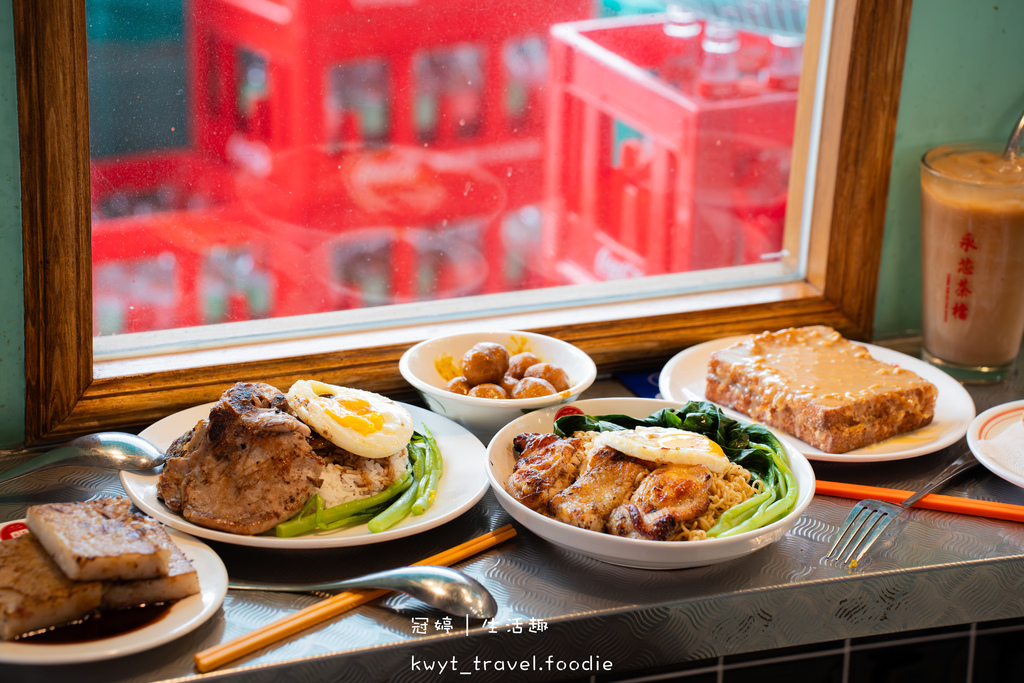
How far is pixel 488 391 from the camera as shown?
1.82 meters

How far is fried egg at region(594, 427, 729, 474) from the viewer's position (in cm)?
152

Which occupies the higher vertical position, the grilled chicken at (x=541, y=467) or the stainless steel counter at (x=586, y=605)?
the grilled chicken at (x=541, y=467)

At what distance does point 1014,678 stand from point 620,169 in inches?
63.1

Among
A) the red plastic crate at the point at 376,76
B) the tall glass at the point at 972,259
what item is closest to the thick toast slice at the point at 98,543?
the red plastic crate at the point at 376,76

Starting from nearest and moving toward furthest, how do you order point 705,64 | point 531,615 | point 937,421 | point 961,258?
point 531,615 < point 937,421 < point 961,258 < point 705,64

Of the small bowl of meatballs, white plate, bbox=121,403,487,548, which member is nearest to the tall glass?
the small bowl of meatballs

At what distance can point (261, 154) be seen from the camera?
1.94 m

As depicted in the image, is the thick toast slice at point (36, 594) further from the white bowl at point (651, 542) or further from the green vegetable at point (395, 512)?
the white bowl at point (651, 542)

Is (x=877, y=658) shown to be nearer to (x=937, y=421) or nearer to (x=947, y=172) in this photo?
(x=937, y=421)

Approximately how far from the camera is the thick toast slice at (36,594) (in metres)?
1.20

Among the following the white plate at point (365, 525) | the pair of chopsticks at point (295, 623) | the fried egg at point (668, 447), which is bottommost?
the pair of chopsticks at point (295, 623)

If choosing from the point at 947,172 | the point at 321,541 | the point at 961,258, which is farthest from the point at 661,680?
the point at 947,172

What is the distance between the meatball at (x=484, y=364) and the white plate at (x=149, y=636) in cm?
66

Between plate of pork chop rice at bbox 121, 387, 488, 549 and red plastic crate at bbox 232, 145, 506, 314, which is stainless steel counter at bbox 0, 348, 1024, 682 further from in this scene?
red plastic crate at bbox 232, 145, 506, 314
